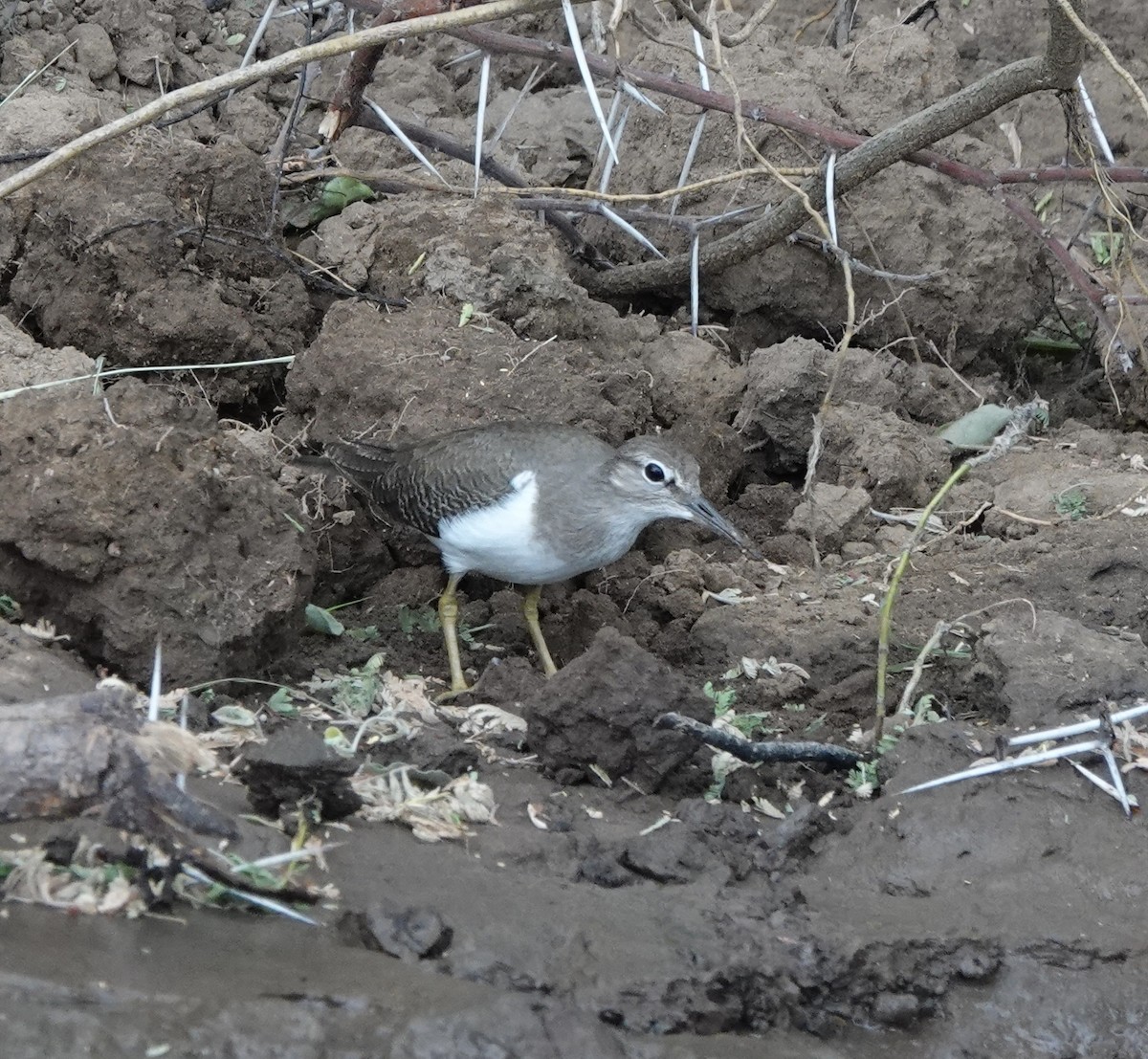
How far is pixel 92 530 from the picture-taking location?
4.47 meters

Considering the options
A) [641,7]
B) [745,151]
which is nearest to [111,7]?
[641,7]

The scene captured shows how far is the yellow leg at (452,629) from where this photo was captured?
5.23 m

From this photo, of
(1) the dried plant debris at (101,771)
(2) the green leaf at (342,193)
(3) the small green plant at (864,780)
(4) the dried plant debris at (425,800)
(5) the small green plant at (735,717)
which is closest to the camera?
(1) the dried plant debris at (101,771)

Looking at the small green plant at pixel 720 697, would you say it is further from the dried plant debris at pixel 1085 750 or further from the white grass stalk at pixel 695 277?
the white grass stalk at pixel 695 277

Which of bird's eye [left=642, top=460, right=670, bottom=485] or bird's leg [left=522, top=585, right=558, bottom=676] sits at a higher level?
bird's eye [left=642, top=460, right=670, bottom=485]

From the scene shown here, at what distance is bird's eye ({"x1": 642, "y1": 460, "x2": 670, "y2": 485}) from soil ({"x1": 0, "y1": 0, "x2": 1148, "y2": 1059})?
0.58 m

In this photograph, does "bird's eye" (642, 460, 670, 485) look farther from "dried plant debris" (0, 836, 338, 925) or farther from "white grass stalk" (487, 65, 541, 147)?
"dried plant debris" (0, 836, 338, 925)

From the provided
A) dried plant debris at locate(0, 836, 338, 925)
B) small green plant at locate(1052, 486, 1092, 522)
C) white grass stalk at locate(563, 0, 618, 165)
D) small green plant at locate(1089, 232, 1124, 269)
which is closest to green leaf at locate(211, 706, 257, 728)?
dried plant debris at locate(0, 836, 338, 925)

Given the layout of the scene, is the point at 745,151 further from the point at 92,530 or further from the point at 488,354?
the point at 92,530

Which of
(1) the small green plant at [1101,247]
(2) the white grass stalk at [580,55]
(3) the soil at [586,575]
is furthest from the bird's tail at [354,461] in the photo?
(1) the small green plant at [1101,247]

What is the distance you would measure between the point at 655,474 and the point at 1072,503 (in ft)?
6.27

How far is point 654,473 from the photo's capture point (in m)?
5.39

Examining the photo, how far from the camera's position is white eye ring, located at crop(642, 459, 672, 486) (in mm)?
5379

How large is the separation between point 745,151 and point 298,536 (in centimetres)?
328
